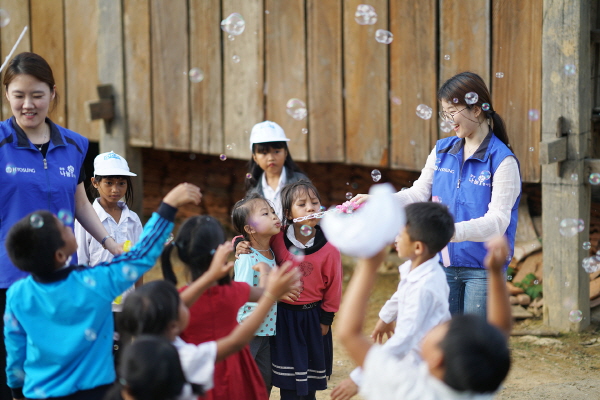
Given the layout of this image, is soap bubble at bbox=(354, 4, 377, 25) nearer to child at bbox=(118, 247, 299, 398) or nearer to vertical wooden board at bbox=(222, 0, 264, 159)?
vertical wooden board at bbox=(222, 0, 264, 159)

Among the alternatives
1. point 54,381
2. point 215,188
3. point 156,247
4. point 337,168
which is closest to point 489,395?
point 156,247

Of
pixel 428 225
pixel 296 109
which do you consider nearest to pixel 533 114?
pixel 296 109

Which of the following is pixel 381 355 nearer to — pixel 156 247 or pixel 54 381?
pixel 156 247

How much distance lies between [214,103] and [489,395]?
4507 mm

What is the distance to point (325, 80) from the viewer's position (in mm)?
5480

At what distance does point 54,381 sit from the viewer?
228 centimetres

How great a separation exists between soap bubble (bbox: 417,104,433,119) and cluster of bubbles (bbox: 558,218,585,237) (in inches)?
46.9

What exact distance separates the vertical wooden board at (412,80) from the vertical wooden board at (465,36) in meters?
0.09

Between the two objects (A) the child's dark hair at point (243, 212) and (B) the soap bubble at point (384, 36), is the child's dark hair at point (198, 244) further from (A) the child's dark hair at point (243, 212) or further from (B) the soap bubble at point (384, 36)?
(B) the soap bubble at point (384, 36)

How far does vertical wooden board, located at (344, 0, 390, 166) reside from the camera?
5.25 metres

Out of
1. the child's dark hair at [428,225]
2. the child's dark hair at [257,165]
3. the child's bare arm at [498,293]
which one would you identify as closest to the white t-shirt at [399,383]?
the child's bare arm at [498,293]

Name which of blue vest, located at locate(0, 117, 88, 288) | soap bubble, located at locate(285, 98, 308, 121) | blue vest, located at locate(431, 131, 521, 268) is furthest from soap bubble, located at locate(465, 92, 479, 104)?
soap bubble, located at locate(285, 98, 308, 121)

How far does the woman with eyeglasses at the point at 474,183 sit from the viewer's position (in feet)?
10.1

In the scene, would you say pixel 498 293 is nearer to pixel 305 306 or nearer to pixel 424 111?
pixel 305 306
